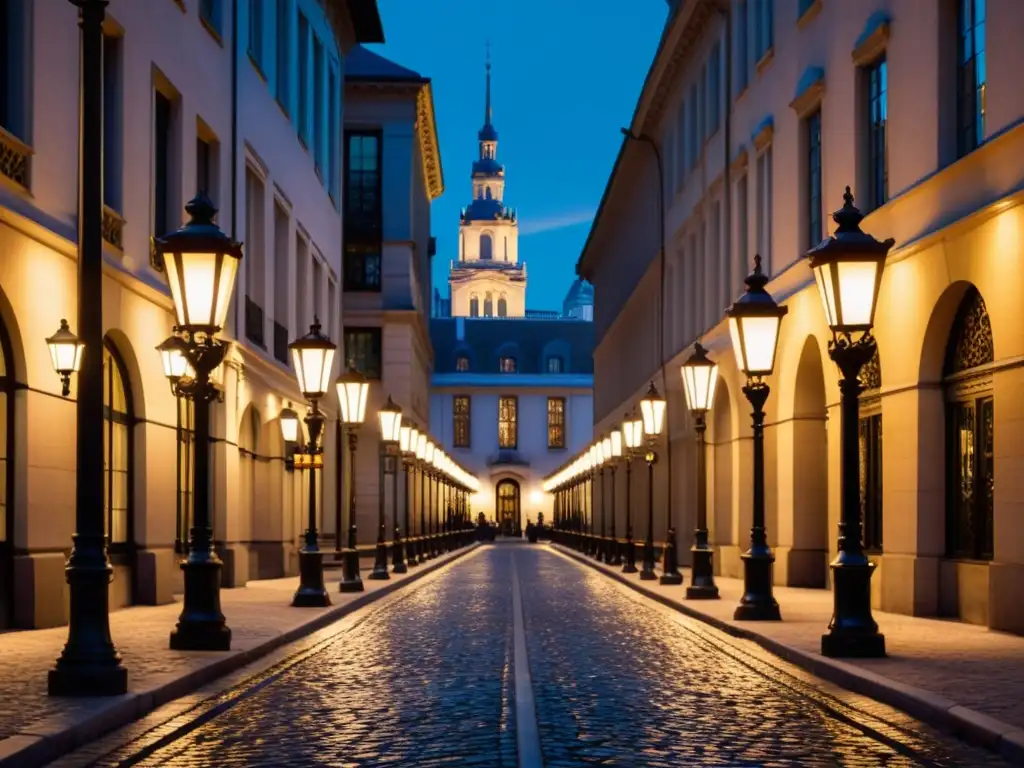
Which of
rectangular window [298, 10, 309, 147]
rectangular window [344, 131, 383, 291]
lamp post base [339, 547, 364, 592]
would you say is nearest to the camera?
lamp post base [339, 547, 364, 592]

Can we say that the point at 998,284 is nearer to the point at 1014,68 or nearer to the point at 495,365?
the point at 1014,68

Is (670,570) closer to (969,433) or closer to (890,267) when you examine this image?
(890,267)

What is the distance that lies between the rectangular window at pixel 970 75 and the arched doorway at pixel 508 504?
10218cm

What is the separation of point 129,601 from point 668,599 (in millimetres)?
8173

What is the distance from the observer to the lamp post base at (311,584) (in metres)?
23.8

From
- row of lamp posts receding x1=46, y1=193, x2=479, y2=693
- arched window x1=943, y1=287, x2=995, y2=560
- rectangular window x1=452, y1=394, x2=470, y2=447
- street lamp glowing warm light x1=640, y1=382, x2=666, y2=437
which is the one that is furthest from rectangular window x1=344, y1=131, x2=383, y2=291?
rectangular window x1=452, y1=394, x2=470, y2=447

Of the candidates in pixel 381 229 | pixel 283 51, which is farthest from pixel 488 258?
pixel 283 51

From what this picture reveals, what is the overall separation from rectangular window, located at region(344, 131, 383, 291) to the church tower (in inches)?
4530

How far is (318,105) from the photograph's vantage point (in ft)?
150

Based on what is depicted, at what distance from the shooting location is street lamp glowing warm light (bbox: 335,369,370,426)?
29.0m

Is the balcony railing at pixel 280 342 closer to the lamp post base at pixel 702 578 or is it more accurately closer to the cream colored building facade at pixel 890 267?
the cream colored building facade at pixel 890 267

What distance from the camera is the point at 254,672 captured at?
14.9 metres

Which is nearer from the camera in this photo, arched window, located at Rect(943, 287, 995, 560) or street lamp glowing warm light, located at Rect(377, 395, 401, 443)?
arched window, located at Rect(943, 287, 995, 560)

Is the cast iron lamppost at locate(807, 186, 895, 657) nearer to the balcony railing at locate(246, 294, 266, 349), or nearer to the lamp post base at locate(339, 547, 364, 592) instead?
the lamp post base at locate(339, 547, 364, 592)
